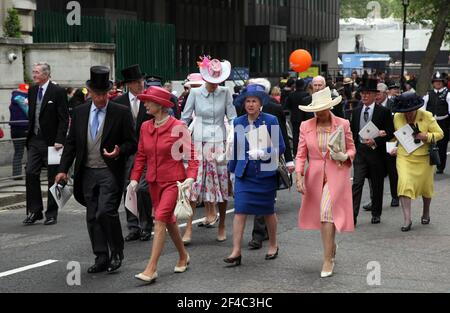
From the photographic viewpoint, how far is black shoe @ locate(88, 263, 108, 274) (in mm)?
8445

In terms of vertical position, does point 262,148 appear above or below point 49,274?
above

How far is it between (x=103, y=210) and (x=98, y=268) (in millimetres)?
589

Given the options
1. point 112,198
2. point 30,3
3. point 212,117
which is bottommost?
point 112,198

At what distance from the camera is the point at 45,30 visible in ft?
80.3

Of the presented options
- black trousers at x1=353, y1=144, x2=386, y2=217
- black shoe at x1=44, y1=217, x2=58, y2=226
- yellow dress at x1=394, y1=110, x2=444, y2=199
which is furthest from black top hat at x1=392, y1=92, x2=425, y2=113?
black shoe at x1=44, y1=217, x2=58, y2=226

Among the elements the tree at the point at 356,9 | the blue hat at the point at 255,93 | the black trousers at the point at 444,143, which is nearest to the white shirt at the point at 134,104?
the blue hat at the point at 255,93

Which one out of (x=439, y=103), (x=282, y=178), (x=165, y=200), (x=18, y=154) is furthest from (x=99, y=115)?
(x=439, y=103)

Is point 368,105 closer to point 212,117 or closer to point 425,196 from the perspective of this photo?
point 425,196

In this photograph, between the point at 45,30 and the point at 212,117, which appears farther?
the point at 45,30

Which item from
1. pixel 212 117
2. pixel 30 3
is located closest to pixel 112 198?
pixel 212 117

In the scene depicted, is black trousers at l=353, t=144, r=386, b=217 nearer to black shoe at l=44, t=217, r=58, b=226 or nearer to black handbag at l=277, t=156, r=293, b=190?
black handbag at l=277, t=156, r=293, b=190

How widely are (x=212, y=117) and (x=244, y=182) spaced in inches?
66.2

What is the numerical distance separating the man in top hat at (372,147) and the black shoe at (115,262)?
3916 millimetres

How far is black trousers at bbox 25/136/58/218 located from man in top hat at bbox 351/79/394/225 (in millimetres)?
4013
